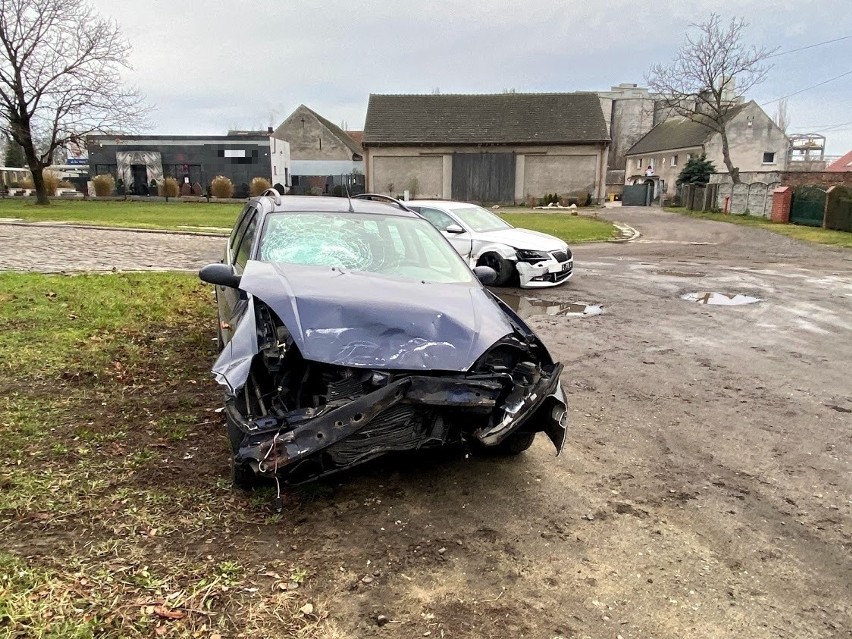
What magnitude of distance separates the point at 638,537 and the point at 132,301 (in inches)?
287

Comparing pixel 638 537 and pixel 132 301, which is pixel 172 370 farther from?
pixel 638 537

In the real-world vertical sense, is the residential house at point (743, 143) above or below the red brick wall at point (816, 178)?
above

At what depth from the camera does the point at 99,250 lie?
15.1 meters

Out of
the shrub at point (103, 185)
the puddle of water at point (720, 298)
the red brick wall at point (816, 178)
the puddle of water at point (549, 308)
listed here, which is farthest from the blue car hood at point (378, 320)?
the shrub at point (103, 185)

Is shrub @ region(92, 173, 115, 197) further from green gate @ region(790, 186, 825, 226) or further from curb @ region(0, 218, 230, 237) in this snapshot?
green gate @ region(790, 186, 825, 226)

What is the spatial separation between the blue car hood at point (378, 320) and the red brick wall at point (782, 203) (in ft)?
95.3

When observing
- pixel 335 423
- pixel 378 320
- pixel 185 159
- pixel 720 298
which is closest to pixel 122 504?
pixel 335 423

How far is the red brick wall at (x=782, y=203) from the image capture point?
92.3 feet

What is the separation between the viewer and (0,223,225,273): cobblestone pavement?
12336 millimetres

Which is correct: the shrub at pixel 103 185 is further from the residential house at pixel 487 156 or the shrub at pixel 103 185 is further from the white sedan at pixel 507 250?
the white sedan at pixel 507 250

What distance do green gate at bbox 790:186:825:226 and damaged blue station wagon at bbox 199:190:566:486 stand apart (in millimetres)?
26657

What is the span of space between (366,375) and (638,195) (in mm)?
51056

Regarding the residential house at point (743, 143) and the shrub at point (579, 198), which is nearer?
the shrub at point (579, 198)

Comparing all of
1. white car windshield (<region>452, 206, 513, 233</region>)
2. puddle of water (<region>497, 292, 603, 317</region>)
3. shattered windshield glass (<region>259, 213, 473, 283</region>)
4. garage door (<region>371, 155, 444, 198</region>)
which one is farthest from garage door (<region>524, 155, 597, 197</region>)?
shattered windshield glass (<region>259, 213, 473, 283</region>)
